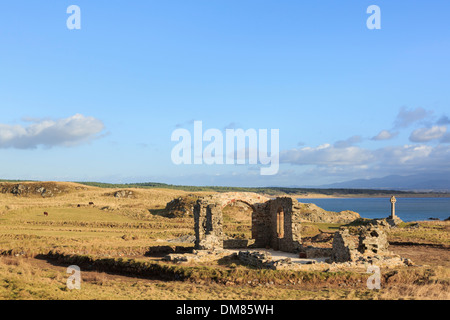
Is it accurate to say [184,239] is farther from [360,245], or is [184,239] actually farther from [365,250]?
[365,250]

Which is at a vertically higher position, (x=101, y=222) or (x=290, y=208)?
(x=290, y=208)

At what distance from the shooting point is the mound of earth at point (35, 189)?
278 feet

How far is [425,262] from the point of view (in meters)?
21.3

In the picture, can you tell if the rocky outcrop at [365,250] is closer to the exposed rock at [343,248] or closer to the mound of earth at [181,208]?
the exposed rock at [343,248]

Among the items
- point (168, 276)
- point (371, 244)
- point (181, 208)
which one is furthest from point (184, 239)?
point (181, 208)

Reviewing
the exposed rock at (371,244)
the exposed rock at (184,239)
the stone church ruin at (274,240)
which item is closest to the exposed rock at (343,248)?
the stone church ruin at (274,240)

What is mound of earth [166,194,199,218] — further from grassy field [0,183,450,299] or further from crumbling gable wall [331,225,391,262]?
crumbling gable wall [331,225,391,262]

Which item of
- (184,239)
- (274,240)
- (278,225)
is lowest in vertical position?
(184,239)

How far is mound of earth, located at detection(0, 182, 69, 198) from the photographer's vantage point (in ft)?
278

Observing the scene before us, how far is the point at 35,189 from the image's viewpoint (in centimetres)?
8694
